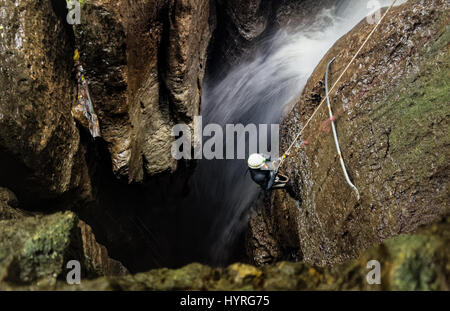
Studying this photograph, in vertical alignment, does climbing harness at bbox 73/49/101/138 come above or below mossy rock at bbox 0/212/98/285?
above

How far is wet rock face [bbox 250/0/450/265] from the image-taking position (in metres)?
3.80

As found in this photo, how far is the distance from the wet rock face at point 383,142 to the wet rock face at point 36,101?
12.2 feet

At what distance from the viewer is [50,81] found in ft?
13.8

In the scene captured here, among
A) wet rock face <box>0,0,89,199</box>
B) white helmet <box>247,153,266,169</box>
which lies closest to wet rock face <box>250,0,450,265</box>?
white helmet <box>247,153,266,169</box>

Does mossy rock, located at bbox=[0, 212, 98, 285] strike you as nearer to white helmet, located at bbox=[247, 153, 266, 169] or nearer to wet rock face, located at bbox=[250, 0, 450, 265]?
white helmet, located at bbox=[247, 153, 266, 169]

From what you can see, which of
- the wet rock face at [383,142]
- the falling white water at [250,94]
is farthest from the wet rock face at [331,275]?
the falling white water at [250,94]

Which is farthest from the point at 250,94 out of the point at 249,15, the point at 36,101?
the point at 36,101

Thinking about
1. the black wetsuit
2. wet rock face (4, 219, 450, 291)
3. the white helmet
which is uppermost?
the white helmet

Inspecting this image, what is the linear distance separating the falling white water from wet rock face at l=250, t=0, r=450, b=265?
2.64 meters

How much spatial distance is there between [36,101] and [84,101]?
82 centimetres

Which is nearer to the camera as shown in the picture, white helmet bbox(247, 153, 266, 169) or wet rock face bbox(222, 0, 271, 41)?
white helmet bbox(247, 153, 266, 169)

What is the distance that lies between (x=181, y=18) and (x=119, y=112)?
175cm

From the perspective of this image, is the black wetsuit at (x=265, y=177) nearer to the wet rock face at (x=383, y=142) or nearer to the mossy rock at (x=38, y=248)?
the wet rock face at (x=383, y=142)
